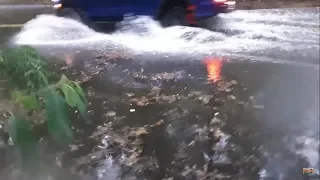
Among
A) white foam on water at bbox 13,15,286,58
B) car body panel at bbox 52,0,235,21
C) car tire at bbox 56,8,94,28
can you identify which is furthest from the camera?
car tire at bbox 56,8,94,28

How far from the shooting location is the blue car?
14.8 feet

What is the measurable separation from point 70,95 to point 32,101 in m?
0.15

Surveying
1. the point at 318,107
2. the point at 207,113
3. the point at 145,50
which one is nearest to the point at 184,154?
the point at 207,113

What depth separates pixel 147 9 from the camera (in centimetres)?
474

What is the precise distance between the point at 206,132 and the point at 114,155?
1.78 ft

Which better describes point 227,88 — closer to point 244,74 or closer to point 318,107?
point 244,74

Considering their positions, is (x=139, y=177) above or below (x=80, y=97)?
below

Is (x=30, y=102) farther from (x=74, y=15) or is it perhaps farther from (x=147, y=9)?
(x=74, y=15)

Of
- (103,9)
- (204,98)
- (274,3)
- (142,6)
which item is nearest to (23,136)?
(204,98)

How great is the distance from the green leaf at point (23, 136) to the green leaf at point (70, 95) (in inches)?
5.6

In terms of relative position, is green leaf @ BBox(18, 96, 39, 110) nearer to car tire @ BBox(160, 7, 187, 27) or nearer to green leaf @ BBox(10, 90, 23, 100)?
green leaf @ BBox(10, 90, 23, 100)

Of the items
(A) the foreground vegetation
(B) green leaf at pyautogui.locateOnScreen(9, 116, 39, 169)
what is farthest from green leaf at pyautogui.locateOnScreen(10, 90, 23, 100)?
(B) green leaf at pyautogui.locateOnScreen(9, 116, 39, 169)

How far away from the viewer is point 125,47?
442 centimetres

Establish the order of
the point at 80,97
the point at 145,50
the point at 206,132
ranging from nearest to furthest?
the point at 80,97
the point at 206,132
the point at 145,50
